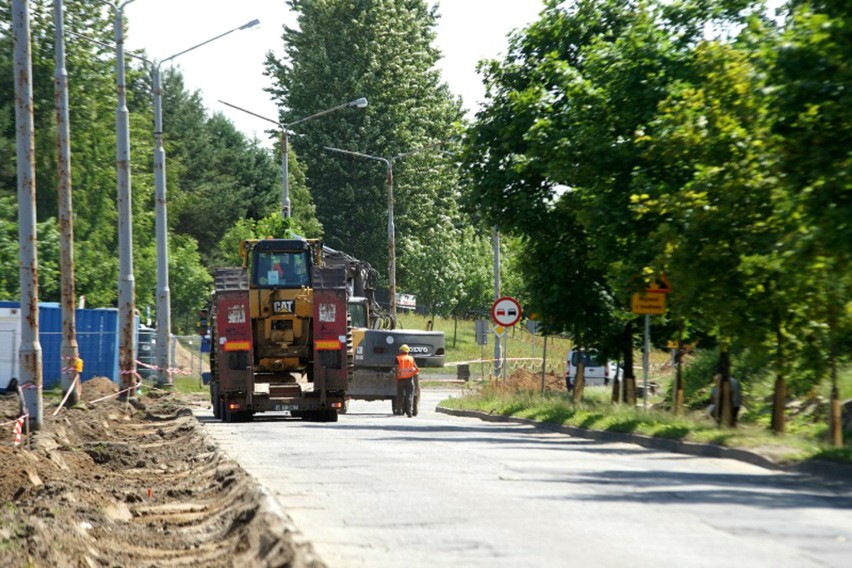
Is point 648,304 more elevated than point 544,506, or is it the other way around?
point 648,304

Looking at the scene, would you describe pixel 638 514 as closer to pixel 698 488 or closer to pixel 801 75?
pixel 698 488

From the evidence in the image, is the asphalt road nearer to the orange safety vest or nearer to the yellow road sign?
the yellow road sign

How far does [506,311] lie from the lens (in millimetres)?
37906

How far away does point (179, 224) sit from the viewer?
96000mm

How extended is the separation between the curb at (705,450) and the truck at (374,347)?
7.27 metres

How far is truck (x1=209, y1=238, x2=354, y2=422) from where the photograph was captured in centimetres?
3081

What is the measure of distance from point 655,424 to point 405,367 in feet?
41.8

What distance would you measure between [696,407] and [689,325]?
8.26 meters

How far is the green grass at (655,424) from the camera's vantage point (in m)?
18.9

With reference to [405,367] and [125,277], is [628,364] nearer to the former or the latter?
[405,367]

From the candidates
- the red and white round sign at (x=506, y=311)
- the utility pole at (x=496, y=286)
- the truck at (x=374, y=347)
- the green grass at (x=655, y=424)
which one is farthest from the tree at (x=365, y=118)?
the red and white round sign at (x=506, y=311)

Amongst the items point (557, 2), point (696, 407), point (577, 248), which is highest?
point (557, 2)

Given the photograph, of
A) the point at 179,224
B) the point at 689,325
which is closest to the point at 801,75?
the point at 689,325

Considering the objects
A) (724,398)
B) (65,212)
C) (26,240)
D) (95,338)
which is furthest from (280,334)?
(95,338)
